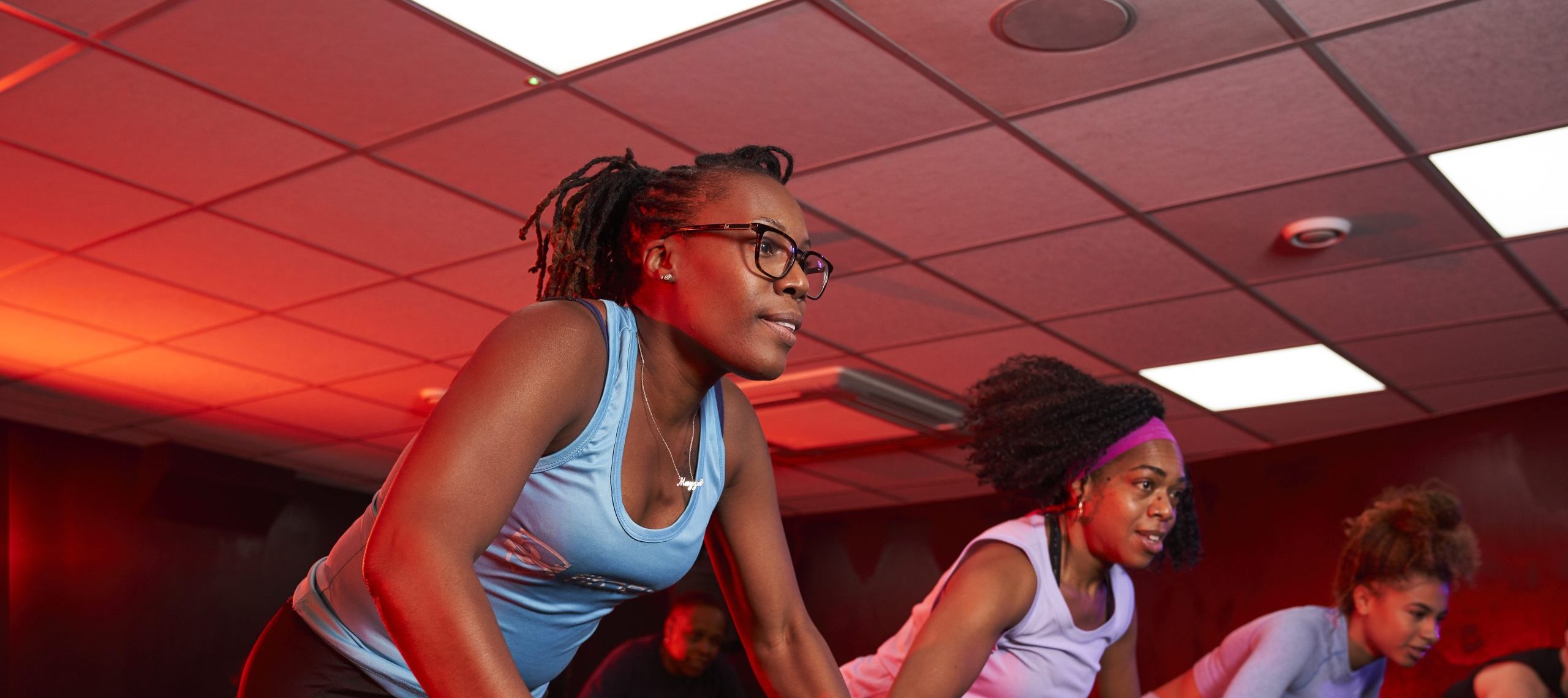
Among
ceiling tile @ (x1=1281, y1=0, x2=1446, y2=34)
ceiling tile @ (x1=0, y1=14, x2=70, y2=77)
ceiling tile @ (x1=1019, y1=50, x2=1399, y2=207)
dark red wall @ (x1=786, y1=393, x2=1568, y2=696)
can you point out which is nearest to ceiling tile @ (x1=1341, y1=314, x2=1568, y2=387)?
dark red wall @ (x1=786, y1=393, x2=1568, y2=696)

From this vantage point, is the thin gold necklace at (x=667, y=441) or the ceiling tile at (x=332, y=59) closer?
the thin gold necklace at (x=667, y=441)

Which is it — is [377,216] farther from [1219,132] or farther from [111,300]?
[1219,132]

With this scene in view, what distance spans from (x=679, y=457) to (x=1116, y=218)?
2.89 meters

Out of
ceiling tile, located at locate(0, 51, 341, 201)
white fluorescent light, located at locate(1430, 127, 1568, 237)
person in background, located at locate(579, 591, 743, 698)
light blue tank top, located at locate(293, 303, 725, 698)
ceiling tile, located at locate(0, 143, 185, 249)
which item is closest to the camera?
light blue tank top, located at locate(293, 303, 725, 698)

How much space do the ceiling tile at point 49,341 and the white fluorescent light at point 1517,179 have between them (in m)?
5.00

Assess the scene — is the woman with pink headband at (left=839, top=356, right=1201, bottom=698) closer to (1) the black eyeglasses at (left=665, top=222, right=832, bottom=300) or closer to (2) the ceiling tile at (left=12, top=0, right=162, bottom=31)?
(1) the black eyeglasses at (left=665, top=222, right=832, bottom=300)

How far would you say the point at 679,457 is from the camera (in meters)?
1.46

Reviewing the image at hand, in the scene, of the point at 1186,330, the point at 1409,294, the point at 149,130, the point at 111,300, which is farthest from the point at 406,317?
the point at 1409,294

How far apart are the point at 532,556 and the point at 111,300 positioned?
440 cm

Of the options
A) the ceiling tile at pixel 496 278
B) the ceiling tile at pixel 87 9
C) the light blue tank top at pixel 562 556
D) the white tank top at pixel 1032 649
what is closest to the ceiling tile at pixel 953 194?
the ceiling tile at pixel 496 278

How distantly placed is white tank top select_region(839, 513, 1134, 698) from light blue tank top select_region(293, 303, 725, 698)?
116cm

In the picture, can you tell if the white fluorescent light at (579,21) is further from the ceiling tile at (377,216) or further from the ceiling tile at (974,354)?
the ceiling tile at (974,354)

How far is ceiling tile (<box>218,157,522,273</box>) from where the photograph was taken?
13.0 ft

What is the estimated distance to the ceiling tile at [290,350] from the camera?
17.5 ft
